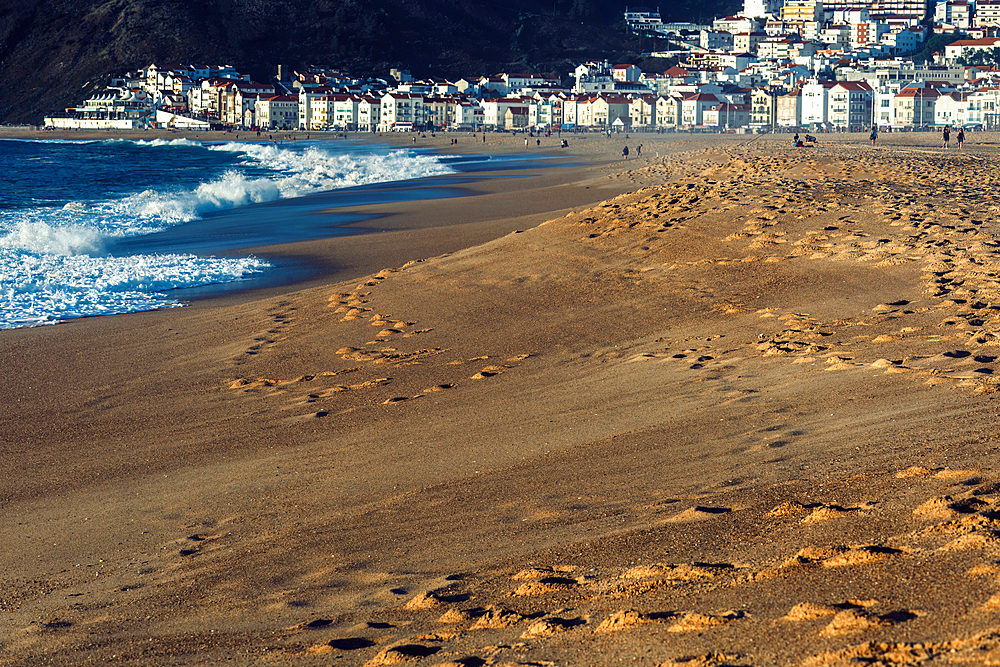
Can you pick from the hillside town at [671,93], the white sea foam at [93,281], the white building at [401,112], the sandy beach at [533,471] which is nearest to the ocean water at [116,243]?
the white sea foam at [93,281]

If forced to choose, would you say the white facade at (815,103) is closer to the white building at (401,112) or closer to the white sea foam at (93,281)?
the white building at (401,112)

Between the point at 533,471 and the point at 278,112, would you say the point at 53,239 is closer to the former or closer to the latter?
the point at 533,471

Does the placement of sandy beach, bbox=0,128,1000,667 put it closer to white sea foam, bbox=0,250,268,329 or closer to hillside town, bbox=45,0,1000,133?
white sea foam, bbox=0,250,268,329

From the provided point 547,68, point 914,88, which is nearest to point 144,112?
point 547,68

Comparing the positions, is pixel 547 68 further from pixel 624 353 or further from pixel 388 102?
pixel 624 353

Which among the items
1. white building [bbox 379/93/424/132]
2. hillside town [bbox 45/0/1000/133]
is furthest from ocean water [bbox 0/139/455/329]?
white building [bbox 379/93/424/132]

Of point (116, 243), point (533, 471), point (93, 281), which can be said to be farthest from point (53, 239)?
point (533, 471)
